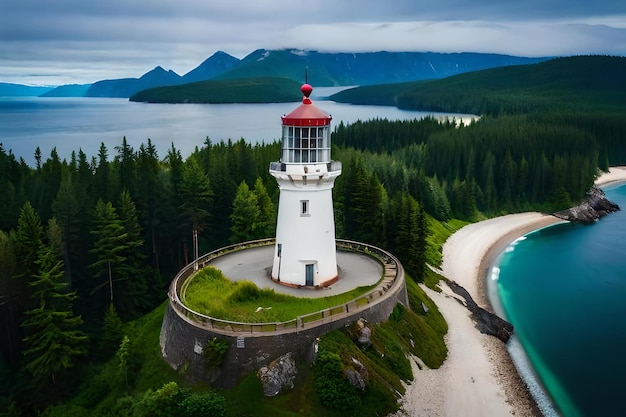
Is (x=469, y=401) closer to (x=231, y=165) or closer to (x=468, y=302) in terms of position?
(x=468, y=302)

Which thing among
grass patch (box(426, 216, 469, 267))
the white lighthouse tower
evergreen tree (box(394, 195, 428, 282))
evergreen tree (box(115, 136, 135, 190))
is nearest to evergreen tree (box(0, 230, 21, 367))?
evergreen tree (box(115, 136, 135, 190))

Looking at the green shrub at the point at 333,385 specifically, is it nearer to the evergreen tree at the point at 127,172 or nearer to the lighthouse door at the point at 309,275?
the lighthouse door at the point at 309,275

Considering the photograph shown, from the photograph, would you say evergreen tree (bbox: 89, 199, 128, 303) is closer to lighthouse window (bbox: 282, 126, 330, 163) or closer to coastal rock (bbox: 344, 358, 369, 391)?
lighthouse window (bbox: 282, 126, 330, 163)

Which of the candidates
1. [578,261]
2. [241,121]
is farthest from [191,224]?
[241,121]

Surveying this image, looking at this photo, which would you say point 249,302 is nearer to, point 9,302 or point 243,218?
point 9,302

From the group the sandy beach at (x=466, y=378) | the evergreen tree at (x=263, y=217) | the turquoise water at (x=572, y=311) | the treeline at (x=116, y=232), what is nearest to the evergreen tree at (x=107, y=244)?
the treeline at (x=116, y=232)
